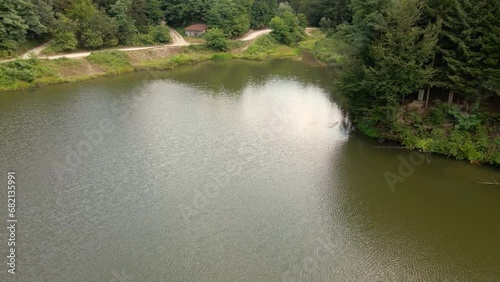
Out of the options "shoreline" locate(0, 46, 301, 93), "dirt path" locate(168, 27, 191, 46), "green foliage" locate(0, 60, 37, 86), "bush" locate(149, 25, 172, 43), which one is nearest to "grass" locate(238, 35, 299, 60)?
"shoreline" locate(0, 46, 301, 93)

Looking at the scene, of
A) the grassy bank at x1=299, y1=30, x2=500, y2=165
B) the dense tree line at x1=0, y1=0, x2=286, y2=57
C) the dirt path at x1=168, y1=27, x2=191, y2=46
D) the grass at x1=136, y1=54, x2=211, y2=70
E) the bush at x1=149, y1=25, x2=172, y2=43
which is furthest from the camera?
the dirt path at x1=168, y1=27, x2=191, y2=46

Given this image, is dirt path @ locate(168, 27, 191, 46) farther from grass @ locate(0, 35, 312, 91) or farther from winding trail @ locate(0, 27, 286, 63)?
grass @ locate(0, 35, 312, 91)

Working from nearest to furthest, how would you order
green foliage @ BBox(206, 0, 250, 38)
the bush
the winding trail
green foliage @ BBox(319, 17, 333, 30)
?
the winding trail, the bush, green foliage @ BBox(206, 0, 250, 38), green foliage @ BBox(319, 17, 333, 30)

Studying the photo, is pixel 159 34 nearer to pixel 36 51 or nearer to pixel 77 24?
pixel 77 24

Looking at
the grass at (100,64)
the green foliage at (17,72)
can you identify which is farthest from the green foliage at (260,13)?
the green foliage at (17,72)

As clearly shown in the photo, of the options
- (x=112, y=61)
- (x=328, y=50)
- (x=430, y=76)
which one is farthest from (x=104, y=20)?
(x=430, y=76)

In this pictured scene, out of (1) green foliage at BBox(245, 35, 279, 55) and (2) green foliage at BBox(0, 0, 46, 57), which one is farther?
(1) green foliage at BBox(245, 35, 279, 55)

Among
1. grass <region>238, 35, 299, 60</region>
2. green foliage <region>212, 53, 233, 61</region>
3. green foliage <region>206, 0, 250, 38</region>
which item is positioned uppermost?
green foliage <region>206, 0, 250, 38</region>
